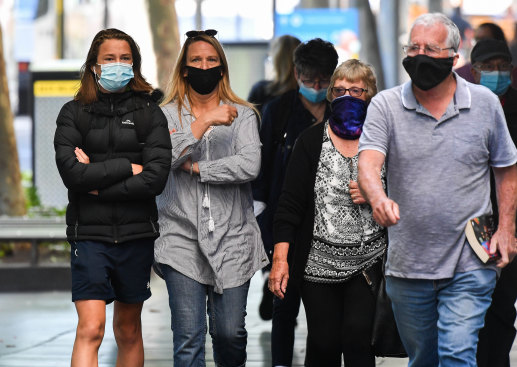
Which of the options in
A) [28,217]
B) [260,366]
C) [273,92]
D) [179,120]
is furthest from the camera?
[28,217]

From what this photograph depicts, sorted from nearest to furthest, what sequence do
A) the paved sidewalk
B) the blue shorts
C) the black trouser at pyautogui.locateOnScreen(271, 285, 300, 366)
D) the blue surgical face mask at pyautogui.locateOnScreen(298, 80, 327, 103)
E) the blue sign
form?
the blue shorts
the black trouser at pyautogui.locateOnScreen(271, 285, 300, 366)
the blue surgical face mask at pyautogui.locateOnScreen(298, 80, 327, 103)
the paved sidewalk
the blue sign

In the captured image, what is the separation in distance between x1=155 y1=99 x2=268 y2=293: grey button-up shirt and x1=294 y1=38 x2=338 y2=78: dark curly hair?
1120 mm

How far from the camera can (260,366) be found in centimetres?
757

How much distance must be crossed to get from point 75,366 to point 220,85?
5.38 ft

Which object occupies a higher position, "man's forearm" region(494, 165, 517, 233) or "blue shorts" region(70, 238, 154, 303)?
"man's forearm" region(494, 165, 517, 233)

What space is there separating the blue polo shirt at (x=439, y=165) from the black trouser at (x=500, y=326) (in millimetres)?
1414

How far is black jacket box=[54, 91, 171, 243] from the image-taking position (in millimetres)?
5434

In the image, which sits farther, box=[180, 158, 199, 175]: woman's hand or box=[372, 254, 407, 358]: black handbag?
box=[180, 158, 199, 175]: woman's hand

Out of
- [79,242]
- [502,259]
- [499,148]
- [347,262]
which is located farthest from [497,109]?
[79,242]

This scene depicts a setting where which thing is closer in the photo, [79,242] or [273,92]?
[79,242]

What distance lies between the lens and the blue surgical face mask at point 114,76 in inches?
219

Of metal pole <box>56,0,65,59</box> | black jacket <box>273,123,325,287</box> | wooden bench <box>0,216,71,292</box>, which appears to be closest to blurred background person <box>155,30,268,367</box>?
black jacket <box>273,123,325,287</box>

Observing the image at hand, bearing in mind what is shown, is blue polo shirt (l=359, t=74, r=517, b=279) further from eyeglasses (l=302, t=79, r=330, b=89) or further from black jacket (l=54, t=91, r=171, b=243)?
eyeglasses (l=302, t=79, r=330, b=89)

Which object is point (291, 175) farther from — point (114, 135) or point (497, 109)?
point (497, 109)
